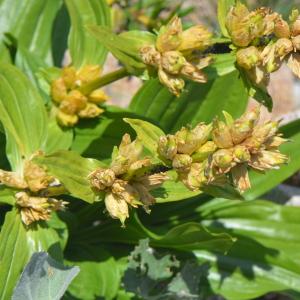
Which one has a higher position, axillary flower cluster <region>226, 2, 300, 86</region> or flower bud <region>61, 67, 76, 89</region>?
axillary flower cluster <region>226, 2, 300, 86</region>

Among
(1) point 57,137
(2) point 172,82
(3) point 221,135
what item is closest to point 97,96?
(1) point 57,137

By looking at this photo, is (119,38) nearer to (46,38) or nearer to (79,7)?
(79,7)

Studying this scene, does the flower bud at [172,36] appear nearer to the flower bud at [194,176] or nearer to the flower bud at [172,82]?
the flower bud at [172,82]

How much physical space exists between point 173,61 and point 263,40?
21 centimetres

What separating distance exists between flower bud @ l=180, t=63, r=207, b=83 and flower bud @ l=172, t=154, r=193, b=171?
309 mm

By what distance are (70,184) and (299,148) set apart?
1.13 metres

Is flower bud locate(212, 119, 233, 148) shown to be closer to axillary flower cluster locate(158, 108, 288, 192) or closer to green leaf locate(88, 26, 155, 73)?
axillary flower cluster locate(158, 108, 288, 192)

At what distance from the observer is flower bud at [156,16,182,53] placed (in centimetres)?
160

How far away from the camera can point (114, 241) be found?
232cm

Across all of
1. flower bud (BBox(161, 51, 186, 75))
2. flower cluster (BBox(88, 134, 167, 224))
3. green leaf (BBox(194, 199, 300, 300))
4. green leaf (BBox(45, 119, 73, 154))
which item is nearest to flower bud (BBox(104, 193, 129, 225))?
flower cluster (BBox(88, 134, 167, 224))

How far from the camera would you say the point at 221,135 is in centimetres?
128

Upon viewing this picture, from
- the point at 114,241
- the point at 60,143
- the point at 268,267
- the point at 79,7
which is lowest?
the point at 268,267

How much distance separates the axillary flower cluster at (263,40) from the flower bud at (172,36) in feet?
0.37

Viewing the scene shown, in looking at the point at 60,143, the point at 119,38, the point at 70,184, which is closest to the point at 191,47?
the point at 119,38
